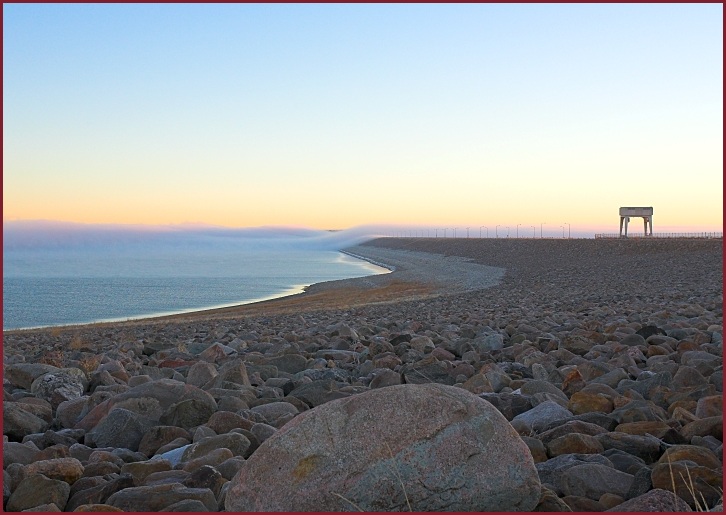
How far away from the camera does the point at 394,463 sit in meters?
3.44

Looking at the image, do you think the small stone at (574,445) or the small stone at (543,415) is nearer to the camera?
the small stone at (574,445)

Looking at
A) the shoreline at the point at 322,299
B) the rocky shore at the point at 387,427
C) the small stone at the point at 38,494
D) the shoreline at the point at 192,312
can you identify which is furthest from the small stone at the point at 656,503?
the shoreline at the point at 192,312

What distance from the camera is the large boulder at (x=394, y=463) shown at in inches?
138

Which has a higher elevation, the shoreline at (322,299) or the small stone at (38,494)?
the small stone at (38,494)

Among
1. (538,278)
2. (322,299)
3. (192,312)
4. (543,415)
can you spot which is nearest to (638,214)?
(538,278)

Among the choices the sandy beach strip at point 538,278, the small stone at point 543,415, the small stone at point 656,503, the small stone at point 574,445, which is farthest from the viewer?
the sandy beach strip at point 538,278

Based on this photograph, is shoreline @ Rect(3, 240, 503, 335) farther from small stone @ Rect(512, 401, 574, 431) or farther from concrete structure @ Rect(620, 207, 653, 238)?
concrete structure @ Rect(620, 207, 653, 238)

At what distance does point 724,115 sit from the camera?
2.94 m

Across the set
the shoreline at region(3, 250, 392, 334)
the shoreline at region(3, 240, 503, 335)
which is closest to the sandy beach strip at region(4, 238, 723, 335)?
the shoreline at region(3, 240, 503, 335)

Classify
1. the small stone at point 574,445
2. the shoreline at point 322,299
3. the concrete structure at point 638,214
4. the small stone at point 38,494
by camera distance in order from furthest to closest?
the concrete structure at point 638,214, the shoreline at point 322,299, the small stone at point 574,445, the small stone at point 38,494

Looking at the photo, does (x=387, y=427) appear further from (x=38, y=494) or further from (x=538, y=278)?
(x=538, y=278)

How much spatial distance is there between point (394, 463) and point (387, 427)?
0.25 meters

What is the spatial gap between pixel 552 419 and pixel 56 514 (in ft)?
11.4

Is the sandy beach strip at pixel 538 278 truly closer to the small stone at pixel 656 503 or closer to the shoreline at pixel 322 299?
the shoreline at pixel 322 299
